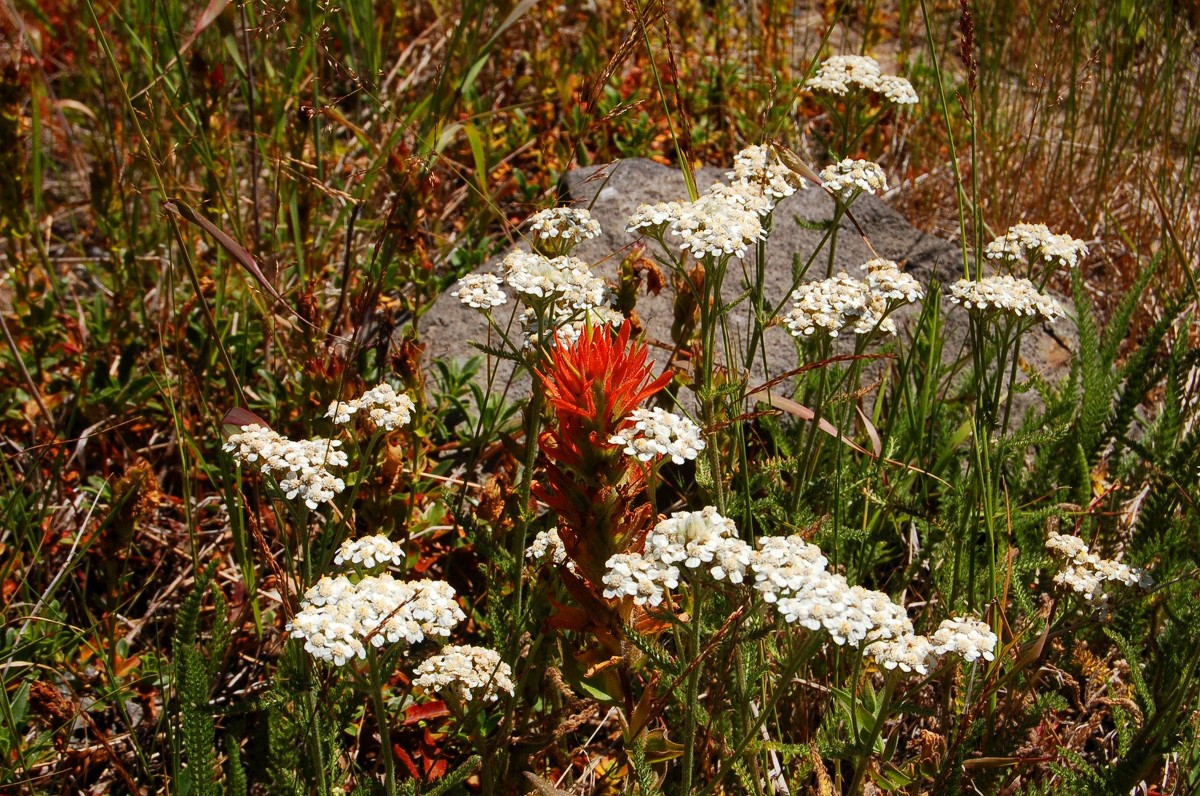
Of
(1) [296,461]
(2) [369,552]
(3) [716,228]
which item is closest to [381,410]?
(1) [296,461]

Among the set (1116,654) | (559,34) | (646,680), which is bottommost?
(1116,654)

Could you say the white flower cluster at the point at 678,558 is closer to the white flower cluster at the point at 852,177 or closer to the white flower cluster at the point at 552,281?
the white flower cluster at the point at 552,281

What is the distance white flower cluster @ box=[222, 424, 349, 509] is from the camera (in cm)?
164

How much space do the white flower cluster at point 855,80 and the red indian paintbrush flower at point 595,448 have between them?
99cm

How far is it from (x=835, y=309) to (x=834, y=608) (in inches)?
27.7

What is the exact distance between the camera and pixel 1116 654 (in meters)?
2.44

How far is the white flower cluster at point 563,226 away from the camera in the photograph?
6.72ft

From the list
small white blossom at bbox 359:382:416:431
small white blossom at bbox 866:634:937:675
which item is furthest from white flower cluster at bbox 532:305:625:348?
small white blossom at bbox 866:634:937:675

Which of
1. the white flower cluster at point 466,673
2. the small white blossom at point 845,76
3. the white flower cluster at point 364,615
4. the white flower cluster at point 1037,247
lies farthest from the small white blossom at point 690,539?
the small white blossom at point 845,76

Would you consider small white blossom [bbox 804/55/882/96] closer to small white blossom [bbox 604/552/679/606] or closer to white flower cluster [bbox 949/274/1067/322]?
white flower cluster [bbox 949/274/1067/322]

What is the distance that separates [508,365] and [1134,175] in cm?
243

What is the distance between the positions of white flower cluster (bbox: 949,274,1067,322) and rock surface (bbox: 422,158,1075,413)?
114 centimetres

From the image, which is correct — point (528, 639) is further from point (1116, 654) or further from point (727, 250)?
point (1116, 654)

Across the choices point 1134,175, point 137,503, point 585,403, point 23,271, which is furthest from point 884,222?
point 23,271
